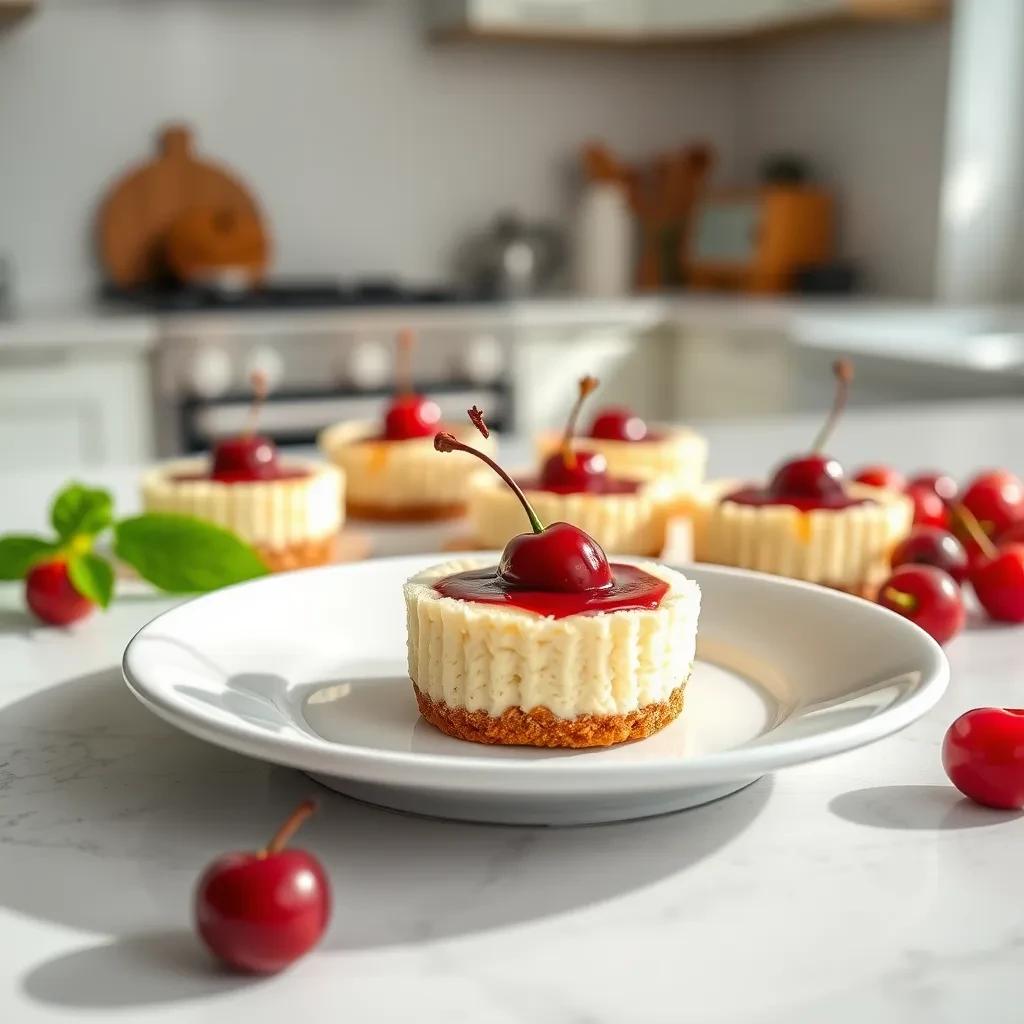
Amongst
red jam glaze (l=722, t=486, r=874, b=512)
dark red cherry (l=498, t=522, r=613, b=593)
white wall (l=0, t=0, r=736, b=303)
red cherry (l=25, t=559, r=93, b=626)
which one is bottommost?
red cherry (l=25, t=559, r=93, b=626)

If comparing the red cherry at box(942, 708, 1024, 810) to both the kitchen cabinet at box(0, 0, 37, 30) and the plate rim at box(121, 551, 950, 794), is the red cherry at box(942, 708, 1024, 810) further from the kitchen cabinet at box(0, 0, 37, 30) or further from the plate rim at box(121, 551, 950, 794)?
the kitchen cabinet at box(0, 0, 37, 30)

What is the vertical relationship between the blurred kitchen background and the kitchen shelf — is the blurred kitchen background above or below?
below

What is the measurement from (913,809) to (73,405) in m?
2.74

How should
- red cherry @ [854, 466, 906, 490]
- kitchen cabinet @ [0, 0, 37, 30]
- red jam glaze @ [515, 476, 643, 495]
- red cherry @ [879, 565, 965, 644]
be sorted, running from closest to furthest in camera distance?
red cherry @ [879, 565, 965, 644] < red jam glaze @ [515, 476, 643, 495] < red cherry @ [854, 466, 906, 490] < kitchen cabinet @ [0, 0, 37, 30]

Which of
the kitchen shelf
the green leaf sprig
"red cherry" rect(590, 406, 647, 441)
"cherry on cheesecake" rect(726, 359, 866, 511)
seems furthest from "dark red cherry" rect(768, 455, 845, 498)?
the kitchen shelf

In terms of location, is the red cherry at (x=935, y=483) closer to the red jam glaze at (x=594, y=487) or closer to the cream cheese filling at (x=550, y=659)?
the red jam glaze at (x=594, y=487)

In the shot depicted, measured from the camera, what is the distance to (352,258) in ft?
13.5

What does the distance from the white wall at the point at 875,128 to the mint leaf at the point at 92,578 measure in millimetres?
3127

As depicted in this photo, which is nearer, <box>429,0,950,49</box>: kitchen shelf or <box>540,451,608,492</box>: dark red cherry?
<box>540,451,608,492</box>: dark red cherry

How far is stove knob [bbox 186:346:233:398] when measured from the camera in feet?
10.3

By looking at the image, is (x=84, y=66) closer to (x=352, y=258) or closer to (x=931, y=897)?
(x=352, y=258)

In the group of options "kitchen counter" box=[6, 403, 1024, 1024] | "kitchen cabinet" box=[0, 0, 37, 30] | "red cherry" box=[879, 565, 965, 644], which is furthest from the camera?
"kitchen cabinet" box=[0, 0, 37, 30]

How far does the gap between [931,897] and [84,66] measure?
3.75m

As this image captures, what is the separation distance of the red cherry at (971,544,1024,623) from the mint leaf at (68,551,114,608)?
27.3 inches
